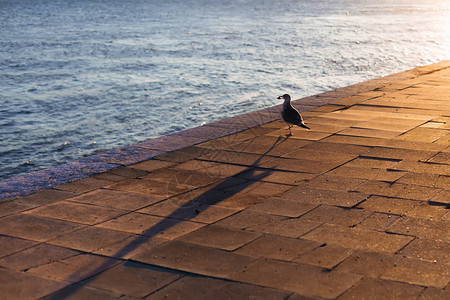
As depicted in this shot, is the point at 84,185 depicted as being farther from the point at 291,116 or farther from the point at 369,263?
the point at 369,263

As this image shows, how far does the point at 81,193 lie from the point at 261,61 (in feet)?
50.2

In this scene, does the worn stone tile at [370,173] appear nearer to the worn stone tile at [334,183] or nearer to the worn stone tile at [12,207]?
the worn stone tile at [334,183]

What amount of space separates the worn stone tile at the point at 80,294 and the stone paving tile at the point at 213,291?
0.29 metres

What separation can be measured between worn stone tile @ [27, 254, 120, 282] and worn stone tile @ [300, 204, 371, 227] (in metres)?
1.83

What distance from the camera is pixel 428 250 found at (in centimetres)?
462

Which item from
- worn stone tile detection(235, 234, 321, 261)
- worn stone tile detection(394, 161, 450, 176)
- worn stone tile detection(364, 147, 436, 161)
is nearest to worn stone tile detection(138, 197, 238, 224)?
worn stone tile detection(235, 234, 321, 261)

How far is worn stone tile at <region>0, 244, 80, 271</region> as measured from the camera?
448 centimetres

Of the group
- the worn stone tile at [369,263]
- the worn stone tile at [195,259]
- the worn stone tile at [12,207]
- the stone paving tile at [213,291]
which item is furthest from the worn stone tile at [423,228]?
the worn stone tile at [12,207]

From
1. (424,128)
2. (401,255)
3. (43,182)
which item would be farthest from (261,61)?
(401,255)

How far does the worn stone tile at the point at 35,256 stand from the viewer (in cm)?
448

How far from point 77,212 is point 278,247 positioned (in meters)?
1.99

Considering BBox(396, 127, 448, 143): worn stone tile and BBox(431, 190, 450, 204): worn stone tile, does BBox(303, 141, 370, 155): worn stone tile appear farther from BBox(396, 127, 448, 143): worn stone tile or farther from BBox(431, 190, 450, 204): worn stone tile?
BBox(431, 190, 450, 204): worn stone tile

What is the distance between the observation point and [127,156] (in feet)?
24.5

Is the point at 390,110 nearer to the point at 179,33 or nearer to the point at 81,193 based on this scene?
the point at 81,193
